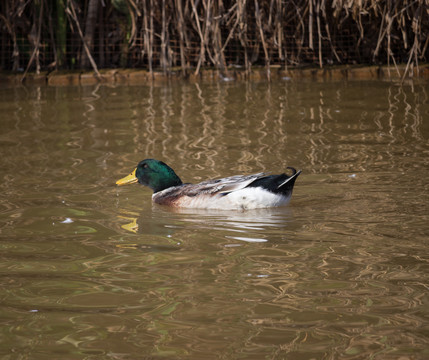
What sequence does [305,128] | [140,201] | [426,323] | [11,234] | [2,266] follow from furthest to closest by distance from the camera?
1. [305,128]
2. [140,201]
3. [11,234]
4. [2,266]
5. [426,323]

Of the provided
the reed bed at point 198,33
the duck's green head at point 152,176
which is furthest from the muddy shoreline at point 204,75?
the duck's green head at point 152,176

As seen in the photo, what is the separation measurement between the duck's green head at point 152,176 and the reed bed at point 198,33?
5.73 metres

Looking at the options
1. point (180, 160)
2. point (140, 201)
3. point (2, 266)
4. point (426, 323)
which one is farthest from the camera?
point (180, 160)

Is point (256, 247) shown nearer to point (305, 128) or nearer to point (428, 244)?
point (428, 244)

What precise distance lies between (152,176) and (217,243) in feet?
5.87

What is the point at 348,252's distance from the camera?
194 inches

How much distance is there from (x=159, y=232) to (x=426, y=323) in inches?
92.4

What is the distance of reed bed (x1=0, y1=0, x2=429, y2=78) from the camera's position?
12539mm

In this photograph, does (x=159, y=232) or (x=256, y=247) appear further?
(x=159, y=232)

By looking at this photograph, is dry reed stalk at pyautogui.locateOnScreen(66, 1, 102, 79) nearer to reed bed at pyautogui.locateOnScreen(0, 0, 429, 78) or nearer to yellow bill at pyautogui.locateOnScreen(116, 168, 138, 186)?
reed bed at pyautogui.locateOnScreen(0, 0, 429, 78)

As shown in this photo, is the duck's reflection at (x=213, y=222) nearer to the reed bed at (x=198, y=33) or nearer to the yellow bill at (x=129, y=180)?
the yellow bill at (x=129, y=180)

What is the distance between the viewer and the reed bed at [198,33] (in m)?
12.5

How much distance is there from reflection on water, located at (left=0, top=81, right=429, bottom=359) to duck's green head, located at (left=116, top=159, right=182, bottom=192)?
6.1 inches

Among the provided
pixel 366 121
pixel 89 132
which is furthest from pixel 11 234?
pixel 366 121
